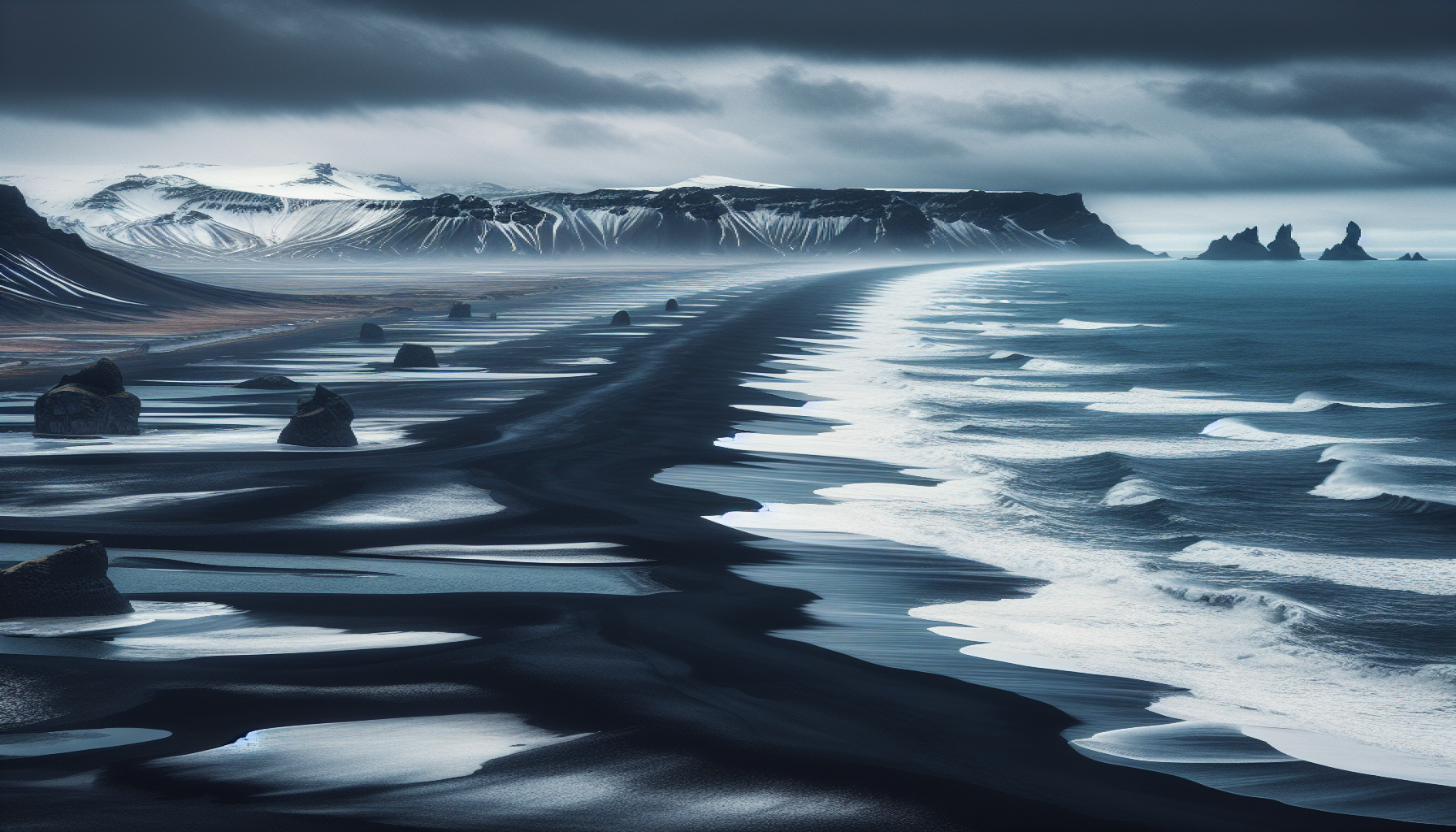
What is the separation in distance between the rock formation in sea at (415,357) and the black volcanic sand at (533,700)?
22731 millimetres

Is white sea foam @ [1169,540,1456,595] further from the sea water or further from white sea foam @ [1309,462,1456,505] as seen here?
white sea foam @ [1309,462,1456,505]

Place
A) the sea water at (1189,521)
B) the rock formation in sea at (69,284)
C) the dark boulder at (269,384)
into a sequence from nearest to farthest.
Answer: the sea water at (1189,521)
the dark boulder at (269,384)
the rock formation in sea at (69,284)

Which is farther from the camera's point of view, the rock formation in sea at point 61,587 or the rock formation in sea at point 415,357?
the rock formation in sea at point 415,357

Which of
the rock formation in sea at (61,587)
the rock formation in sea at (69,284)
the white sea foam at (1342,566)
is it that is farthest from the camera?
the rock formation in sea at (69,284)

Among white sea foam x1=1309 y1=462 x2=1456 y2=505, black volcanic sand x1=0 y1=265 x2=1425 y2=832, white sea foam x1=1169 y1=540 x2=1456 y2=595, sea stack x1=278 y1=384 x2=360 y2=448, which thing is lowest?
white sea foam x1=1309 y1=462 x2=1456 y2=505

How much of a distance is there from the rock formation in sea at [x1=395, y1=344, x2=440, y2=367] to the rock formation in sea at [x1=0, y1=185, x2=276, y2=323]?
36112mm

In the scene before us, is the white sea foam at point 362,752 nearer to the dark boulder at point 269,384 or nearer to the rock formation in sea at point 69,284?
the dark boulder at point 269,384

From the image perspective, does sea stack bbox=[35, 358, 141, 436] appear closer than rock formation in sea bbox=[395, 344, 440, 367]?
Yes

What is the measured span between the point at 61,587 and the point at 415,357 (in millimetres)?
30245

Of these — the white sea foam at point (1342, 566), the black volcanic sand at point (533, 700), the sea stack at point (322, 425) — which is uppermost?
the sea stack at point (322, 425)

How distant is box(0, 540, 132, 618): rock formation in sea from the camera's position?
12477mm

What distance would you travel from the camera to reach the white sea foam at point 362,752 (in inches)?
352

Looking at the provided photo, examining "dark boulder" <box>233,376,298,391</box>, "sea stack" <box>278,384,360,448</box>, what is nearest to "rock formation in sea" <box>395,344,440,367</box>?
"dark boulder" <box>233,376,298,391</box>

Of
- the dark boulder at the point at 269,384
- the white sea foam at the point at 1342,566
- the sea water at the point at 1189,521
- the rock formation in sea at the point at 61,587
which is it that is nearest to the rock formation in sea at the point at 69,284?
the dark boulder at the point at 269,384
